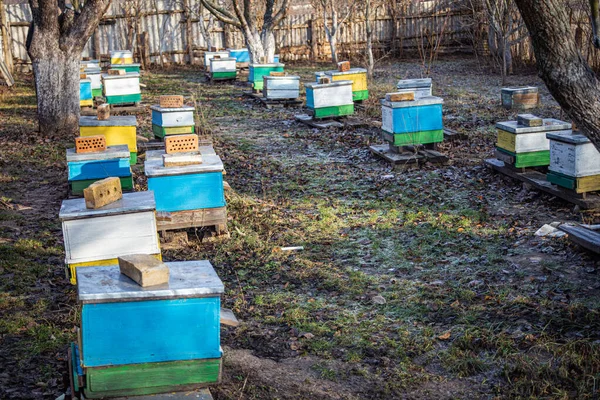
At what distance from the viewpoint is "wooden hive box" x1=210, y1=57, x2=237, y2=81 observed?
20219 millimetres

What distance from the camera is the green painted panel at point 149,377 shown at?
11.8 feet

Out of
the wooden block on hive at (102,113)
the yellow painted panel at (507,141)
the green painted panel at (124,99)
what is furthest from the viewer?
the green painted panel at (124,99)

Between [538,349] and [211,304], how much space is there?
234cm

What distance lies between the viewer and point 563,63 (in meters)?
4.64

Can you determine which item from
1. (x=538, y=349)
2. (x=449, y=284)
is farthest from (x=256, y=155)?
(x=538, y=349)

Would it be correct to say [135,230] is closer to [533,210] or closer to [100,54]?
[533,210]

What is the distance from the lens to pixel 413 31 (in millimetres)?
25562

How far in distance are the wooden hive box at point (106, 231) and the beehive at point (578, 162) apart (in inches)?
178

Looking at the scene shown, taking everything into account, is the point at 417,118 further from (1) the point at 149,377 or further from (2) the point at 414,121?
(1) the point at 149,377

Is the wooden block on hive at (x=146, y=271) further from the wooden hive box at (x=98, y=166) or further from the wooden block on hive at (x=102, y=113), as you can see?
the wooden block on hive at (x=102, y=113)

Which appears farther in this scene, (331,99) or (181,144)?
(331,99)

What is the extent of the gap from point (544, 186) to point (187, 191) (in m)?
4.02

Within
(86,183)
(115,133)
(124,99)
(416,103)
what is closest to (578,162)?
(416,103)

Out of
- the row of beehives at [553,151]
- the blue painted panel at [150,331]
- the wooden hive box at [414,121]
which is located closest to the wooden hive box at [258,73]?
the wooden hive box at [414,121]
